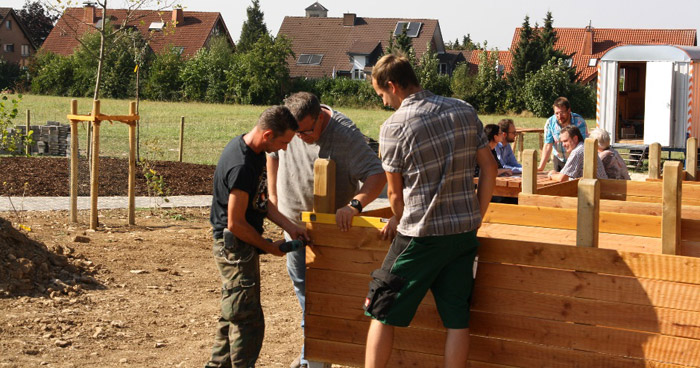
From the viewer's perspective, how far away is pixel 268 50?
50562 millimetres

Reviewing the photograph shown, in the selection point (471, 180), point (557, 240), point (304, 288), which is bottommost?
point (304, 288)

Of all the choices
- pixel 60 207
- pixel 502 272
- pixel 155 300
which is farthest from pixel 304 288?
pixel 60 207

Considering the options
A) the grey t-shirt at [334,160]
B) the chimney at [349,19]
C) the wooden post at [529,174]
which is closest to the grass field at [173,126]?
the wooden post at [529,174]

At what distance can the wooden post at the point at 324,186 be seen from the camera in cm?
472

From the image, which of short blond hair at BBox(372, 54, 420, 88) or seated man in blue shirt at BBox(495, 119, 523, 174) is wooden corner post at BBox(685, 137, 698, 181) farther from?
short blond hair at BBox(372, 54, 420, 88)

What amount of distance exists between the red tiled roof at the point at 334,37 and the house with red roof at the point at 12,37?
25326 mm

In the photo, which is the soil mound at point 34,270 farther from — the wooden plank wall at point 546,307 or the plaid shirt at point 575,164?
the plaid shirt at point 575,164

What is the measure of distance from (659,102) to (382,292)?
18.0m

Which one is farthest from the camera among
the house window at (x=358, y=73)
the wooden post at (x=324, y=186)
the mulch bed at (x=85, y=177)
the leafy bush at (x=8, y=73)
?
the house window at (x=358, y=73)

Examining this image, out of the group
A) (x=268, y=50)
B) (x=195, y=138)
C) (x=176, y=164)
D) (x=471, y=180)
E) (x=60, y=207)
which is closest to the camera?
(x=471, y=180)

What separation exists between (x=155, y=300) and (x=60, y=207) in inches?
202

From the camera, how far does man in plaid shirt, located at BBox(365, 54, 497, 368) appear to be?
13.0ft

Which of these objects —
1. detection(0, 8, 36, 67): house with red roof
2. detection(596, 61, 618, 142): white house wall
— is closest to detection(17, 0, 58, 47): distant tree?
detection(0, 8, 36, 67): house with red roof

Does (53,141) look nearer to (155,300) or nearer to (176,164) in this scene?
(176,164)
